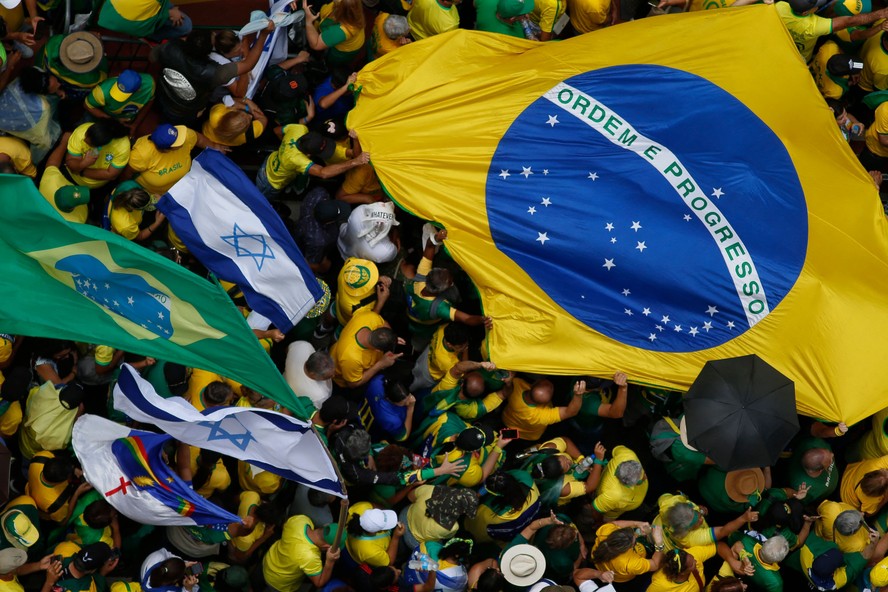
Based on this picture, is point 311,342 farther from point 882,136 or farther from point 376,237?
point 882,136

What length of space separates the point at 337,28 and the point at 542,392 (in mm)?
3946

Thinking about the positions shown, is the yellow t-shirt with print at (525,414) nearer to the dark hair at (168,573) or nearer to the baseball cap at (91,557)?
the dark hair at (168,573)

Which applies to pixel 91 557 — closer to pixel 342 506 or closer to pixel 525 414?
pixel 342 506

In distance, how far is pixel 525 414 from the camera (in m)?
11.7

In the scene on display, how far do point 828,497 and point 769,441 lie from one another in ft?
6.31

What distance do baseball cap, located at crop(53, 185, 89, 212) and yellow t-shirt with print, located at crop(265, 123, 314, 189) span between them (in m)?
1.80

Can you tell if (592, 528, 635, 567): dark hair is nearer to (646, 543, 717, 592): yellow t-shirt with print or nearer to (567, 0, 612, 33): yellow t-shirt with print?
(646, 543, 717, 592): yellow t-shirt with print

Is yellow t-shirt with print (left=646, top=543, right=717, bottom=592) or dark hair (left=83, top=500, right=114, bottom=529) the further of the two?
yellow t-shirt with print (left=646, top=543, right=717, bottom=592)

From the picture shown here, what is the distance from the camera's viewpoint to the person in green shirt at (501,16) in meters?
12.2

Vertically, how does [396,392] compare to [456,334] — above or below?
below

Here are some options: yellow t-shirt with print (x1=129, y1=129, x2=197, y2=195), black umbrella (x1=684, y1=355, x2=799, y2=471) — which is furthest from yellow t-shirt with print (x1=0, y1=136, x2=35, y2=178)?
black umbrella (x1=684, y1=355, x2=799, y2=471)

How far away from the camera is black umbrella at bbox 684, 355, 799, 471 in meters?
10.8

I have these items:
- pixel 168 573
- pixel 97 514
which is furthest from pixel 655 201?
pixel 97 514

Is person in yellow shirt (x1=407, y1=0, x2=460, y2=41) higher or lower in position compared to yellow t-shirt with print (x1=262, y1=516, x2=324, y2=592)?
higher
